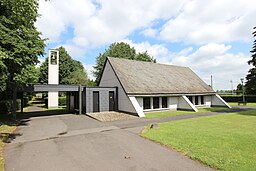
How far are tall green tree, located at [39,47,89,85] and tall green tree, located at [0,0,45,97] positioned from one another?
97.3ft

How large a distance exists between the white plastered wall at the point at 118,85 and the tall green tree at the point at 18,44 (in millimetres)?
9530

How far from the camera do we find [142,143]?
8383 millimetres

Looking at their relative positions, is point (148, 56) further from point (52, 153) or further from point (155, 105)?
point (52, 153)

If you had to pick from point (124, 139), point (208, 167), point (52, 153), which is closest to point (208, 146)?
point (208, 167)

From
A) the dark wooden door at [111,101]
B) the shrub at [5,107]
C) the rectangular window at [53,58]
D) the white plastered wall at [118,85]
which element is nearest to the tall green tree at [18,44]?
the shrub at [5,107]

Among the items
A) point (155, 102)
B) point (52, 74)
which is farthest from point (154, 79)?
point (52, 74)

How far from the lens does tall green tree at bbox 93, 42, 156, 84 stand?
157 ft

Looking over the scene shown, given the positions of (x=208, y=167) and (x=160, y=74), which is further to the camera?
(x=160, y=74)

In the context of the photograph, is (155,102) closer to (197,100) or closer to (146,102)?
(146,102)

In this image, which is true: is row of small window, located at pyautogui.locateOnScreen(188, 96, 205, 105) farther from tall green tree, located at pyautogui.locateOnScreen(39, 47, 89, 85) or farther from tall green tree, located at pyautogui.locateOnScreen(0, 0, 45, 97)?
tall green tree, located at pyautogui.locateOnScreen(39, 47, 89, 85)

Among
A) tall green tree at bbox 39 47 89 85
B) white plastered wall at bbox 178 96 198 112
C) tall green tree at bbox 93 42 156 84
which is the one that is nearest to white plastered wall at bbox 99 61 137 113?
white plastered wall at bbox 178 96 198 112

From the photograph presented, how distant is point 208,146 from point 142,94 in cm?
1266

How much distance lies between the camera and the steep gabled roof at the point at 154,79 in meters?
21.1

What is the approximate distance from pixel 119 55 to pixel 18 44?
3589 cm
